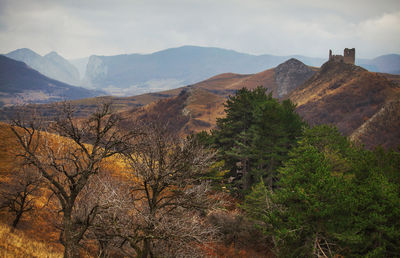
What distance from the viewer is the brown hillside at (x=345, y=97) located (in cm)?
9831

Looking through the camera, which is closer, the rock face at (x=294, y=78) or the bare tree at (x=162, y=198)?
the bare tree at (x=162, y=198)

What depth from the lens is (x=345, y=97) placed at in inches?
4281

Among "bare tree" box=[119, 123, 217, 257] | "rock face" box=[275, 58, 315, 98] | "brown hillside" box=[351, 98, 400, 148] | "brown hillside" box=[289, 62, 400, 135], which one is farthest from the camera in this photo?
"rock face" box=[275, 58, 315, 98]

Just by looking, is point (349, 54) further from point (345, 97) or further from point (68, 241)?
point (68, 241)

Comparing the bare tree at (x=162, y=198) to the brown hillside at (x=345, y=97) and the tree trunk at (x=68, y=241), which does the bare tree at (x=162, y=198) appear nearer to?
the tree trunk at (x=68, y=241)

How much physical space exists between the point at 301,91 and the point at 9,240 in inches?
5471

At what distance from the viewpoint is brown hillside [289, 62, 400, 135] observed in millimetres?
98312

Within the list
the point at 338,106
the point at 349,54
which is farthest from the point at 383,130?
the point at 349,54

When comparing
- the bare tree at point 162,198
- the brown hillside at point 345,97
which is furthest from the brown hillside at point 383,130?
the bare tree at point 162,198

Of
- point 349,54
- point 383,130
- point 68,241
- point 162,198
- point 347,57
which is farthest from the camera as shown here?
point 347,57

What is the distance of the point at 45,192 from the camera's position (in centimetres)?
2669

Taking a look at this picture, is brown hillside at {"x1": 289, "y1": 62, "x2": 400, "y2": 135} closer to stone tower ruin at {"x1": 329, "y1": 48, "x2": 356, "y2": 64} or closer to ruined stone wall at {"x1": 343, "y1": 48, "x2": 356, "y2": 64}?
stone tower ruin at {"x1": 329, "y1": 48, "x2": 356, "y2": 64}

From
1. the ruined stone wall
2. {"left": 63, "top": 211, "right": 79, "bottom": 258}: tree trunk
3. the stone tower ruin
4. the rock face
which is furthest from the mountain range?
{"left": 63, "top": 211, "right": 79, "bottom": 258}: tree trunk

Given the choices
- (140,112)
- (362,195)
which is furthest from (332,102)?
(362,195)
